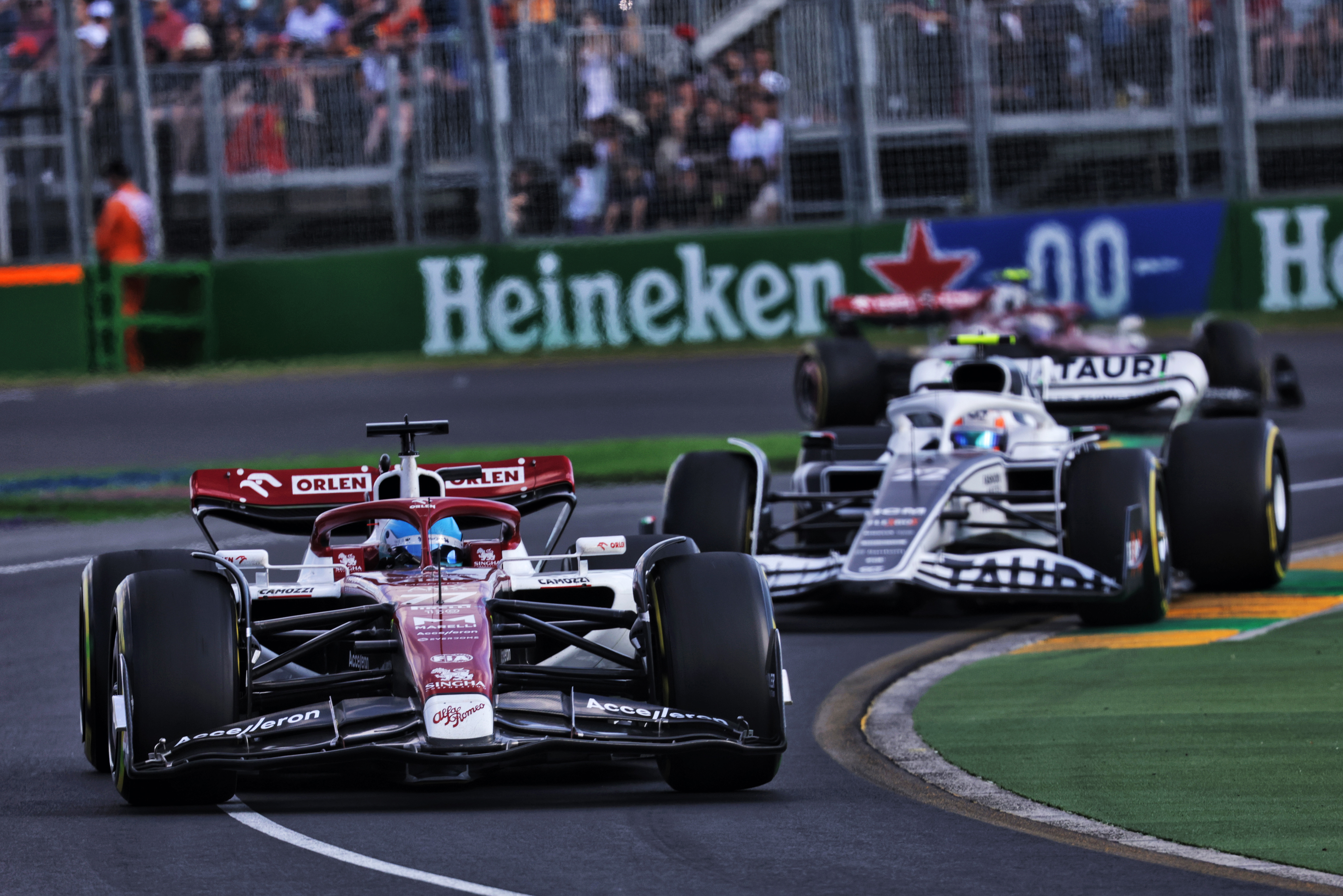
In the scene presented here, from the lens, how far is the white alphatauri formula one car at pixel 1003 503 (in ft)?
37.2

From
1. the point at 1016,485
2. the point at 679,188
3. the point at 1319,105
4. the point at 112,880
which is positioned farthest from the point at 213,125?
the point at 112,880

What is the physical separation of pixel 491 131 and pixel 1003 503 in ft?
40.3

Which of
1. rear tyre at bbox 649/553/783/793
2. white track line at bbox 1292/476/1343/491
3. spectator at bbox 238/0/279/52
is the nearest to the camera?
rear tyre at bbox 649/553/783/793

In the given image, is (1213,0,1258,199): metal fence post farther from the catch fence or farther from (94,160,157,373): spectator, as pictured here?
(94,160,157,373): spectator

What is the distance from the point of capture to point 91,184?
23375mm

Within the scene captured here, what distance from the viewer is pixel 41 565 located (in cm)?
1432

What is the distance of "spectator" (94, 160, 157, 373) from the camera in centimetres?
2294

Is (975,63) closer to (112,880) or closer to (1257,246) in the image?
(1257,246)

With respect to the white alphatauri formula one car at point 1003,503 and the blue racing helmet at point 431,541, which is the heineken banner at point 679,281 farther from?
the blue racing helmet at point 431,541

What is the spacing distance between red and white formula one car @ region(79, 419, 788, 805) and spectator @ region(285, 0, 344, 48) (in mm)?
16151

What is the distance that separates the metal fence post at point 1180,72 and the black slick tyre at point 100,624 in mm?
17505

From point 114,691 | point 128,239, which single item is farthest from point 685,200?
point 114,691

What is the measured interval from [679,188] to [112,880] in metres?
18.6

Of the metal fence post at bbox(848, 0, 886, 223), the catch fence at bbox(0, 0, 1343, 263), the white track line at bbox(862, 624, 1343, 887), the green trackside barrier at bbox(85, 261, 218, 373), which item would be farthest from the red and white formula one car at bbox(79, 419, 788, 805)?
the metal fence post at bbox(848, 0, 886, 223)
